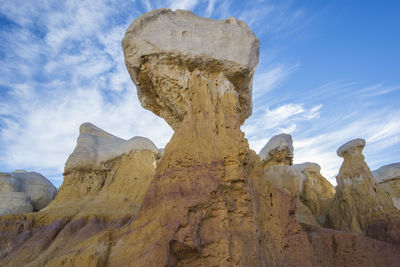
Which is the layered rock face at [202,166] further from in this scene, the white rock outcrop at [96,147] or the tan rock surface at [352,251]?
the white rock outcrop at [96,147]

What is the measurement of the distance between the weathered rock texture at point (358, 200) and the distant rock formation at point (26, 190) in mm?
13856

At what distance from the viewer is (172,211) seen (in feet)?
15.3

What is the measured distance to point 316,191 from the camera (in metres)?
17.1

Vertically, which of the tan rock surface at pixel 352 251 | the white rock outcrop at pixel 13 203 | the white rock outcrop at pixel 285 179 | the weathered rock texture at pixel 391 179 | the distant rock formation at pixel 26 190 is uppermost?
the weathered rock texture at pixel 391 179

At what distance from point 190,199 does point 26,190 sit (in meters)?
11.9

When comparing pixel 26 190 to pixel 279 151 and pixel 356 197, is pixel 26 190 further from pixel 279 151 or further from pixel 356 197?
pixel 356 197

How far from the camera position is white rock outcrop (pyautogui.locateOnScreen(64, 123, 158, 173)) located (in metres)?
10.9

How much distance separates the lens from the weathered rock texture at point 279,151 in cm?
1455

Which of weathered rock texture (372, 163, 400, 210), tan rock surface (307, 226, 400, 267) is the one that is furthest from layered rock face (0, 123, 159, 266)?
weathered rock texture (372, 163, 400, 210)

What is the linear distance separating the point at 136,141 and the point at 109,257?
8015mm

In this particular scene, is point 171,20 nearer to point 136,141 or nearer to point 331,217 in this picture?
point 136,141

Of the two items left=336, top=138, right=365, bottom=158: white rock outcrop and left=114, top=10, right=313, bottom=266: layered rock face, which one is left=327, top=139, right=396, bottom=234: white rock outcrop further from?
left=114, top=10, right=313, bottom=266: layered rock face

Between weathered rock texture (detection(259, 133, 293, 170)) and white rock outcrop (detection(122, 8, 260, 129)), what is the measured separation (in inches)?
303

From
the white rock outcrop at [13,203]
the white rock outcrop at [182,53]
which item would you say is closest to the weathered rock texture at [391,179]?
the white rock outcrop at [182,53]
